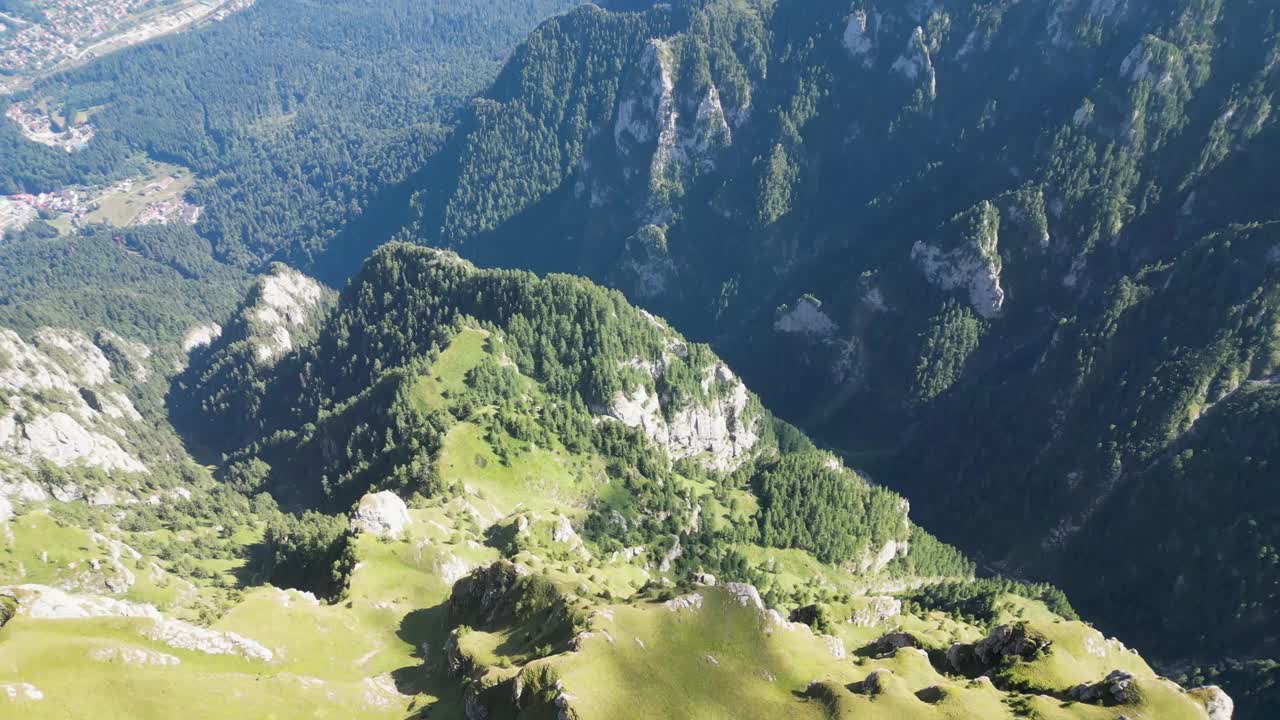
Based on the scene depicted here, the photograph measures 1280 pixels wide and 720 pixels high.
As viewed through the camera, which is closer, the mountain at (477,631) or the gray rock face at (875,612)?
the mountain at (477,631)

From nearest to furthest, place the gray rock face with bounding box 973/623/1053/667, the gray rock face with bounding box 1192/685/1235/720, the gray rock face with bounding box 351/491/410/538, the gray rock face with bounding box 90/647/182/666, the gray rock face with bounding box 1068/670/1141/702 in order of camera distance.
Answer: the gray rock face with bounding box 90/647/182/666 < the gray rock face with bounding box 1068/670/1141/702 < the gray rock face with bounding box 1192/685/1235/720 < the gray rock face with bounding box 973/623/1053/667 < the gray rock face with bounding box 351/491/410/538

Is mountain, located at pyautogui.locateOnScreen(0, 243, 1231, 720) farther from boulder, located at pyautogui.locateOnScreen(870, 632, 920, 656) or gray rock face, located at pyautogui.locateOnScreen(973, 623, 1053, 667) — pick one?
boulder, located at pyautogui.locateOnScreen(870, 632, 920, 656)

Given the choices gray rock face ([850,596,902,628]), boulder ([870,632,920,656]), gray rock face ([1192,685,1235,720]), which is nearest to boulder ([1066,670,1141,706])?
gray rock face ([1192,685,1235,720])

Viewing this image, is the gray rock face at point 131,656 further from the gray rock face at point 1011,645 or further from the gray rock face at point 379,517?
the gray rock face at point 1011,645

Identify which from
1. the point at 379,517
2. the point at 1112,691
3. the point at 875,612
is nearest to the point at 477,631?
the point at 379,517

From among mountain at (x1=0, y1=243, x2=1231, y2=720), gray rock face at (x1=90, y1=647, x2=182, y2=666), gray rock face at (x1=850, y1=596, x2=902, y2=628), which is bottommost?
gray rock face at (x1=90, y1=647, x2=182, y2=666)

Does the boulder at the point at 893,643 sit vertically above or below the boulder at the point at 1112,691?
above

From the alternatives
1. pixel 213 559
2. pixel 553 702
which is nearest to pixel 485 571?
pixel 553 702

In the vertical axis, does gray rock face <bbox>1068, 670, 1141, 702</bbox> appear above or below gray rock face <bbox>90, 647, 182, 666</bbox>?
above

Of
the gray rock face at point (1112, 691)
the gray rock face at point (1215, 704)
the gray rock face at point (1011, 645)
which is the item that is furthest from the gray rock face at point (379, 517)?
the gray rock face at point (1215, 704)
